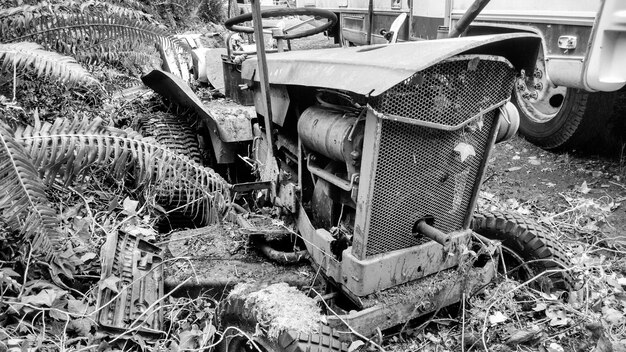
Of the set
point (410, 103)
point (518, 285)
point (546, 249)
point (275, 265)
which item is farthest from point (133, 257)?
point (546, 249)

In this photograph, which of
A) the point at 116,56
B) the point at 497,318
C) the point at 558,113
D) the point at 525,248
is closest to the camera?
the point at 497,318

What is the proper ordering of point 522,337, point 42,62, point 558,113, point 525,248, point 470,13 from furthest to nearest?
point 558,113 < point 42,62 < point 470,13 < point 525,248 < point 522,337

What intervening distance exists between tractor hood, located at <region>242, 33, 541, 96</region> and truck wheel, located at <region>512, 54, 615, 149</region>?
2679 millimetres

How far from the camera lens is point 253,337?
196 cm

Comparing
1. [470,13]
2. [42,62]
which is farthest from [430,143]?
[42,62]

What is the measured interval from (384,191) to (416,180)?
0.51ft

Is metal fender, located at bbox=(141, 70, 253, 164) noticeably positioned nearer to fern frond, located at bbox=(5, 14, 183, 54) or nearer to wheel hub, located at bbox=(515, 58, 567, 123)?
fern frond, located at bbox=(5, 14, 183, 54)

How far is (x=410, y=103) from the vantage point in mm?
1807

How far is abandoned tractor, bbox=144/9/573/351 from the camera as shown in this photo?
1.83 meters

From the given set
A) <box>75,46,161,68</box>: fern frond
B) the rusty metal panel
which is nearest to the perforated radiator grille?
the rusty metal panel

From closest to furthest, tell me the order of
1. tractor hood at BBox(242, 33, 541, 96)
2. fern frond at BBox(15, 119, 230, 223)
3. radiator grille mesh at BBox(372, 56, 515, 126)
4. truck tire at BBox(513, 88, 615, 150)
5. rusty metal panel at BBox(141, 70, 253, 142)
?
1. tractor hood at BBox(242, 33, 541, 96)
2. radiator grille mesh at BBox(372, 56, 515, 126)
3. fern frond at BBox(15, 119, 230, 223)
4. rusty metal panel at BBox(141, 70, 253, 142)
5. truck tire at BBox(513, 88, 615, 150)

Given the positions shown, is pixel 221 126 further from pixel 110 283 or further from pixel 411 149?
pixel 411 149

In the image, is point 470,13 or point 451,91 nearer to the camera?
point 451,91

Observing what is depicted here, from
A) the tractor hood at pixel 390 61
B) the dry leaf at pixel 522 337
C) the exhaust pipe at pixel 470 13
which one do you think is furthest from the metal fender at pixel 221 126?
the dry leaf at pixel 522 337
